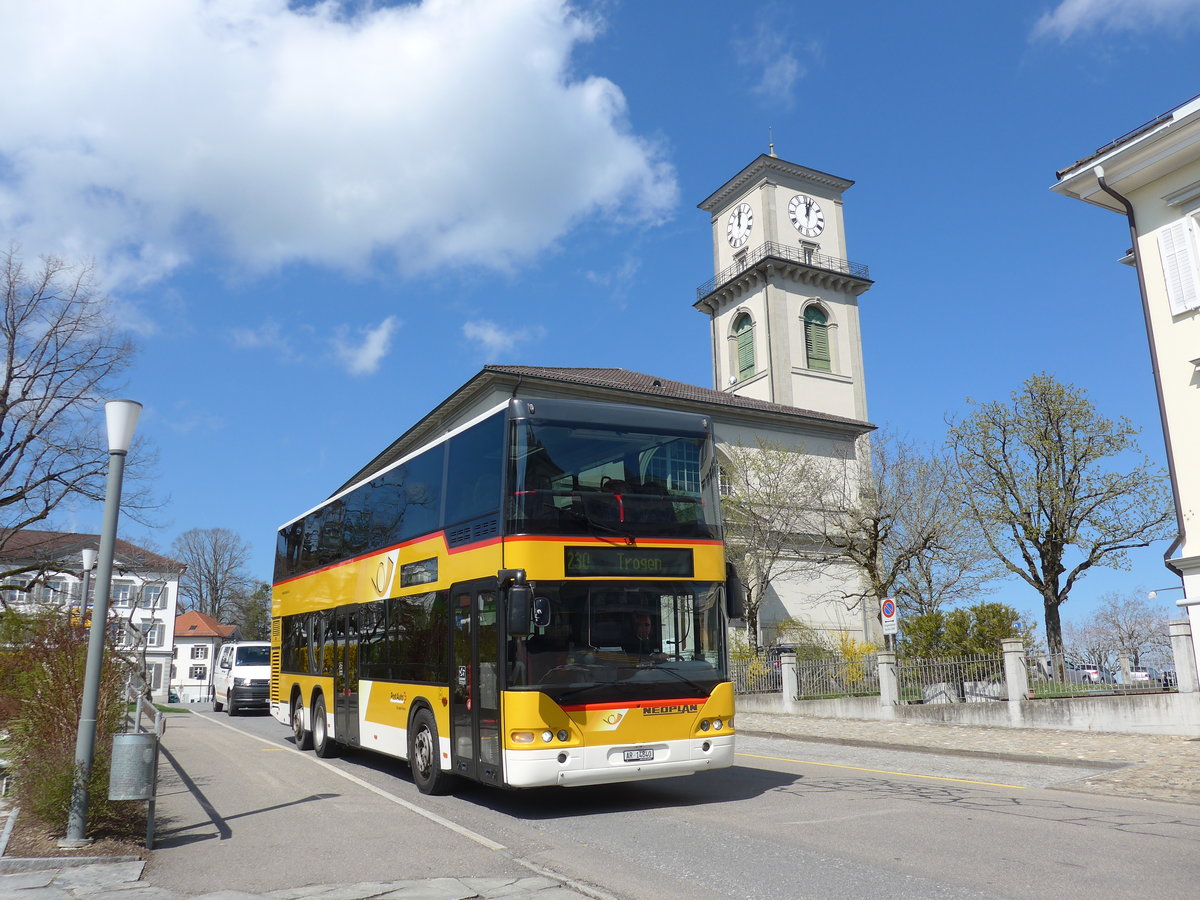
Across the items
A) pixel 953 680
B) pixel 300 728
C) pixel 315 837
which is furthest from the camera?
pixel 953 680

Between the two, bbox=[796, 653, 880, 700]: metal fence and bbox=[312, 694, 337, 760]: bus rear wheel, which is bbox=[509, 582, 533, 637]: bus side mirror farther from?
bbox=[796, 653, 880, 700]: metal fence

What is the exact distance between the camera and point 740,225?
5678cm

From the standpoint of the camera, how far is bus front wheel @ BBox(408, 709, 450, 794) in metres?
11.0

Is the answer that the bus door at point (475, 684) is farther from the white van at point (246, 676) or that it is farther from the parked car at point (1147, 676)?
the white van at point (246, 676)

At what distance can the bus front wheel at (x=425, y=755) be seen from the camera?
11008mm

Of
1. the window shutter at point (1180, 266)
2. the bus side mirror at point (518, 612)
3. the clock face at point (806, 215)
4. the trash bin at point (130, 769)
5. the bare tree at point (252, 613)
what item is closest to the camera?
the trash bin at point (130, 769)

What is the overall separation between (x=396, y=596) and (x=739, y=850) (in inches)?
253

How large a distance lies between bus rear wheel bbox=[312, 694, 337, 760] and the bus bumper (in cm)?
723

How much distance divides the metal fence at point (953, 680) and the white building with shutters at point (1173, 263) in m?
3.97

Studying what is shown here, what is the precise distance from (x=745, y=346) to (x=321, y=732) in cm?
4266

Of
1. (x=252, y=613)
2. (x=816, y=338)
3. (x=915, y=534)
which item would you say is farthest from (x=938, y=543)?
(x=252, y=613)

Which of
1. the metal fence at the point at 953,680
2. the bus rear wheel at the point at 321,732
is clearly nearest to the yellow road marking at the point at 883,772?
the metal fence at the point at 953,680

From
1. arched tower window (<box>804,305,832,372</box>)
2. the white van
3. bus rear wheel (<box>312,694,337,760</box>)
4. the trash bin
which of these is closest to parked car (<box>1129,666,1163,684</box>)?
bus rear wheel (<box>312,694,337,760</box>)

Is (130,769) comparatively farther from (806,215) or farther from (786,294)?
(806,215)
